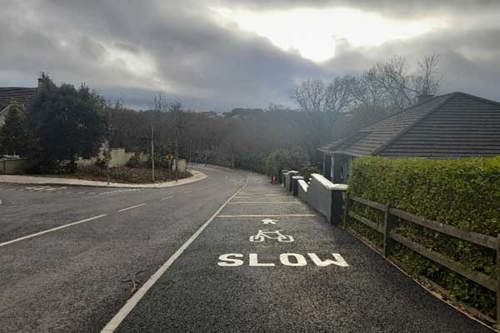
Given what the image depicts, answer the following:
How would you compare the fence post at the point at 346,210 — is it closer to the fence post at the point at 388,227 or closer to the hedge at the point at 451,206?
the hedge at the point at 451,206

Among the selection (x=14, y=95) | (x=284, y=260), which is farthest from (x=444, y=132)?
(x=14, y=95)

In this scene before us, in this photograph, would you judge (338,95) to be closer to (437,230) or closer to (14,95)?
(14,95)

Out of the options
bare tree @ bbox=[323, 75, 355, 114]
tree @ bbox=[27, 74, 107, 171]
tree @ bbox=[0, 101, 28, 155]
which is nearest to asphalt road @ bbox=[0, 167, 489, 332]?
tree @ bbox=[27, 74, 107, 171]

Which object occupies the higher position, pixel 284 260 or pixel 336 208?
pixel 336 208

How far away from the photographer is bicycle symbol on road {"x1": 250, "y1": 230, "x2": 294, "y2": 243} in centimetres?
1010

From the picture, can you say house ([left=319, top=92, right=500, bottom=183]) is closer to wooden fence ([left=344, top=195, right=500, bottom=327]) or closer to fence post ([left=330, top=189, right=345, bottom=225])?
fence post ([left=330, top=189, right=345, bottom=225])

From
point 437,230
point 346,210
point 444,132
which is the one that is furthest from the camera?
point 444,132

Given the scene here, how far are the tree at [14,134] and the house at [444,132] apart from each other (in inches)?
1185

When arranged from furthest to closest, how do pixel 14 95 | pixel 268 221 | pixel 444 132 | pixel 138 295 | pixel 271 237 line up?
pixel 14 95 < pixel 444 132 < pixel 268 221 < pixel 271 237 < pixel 138 295

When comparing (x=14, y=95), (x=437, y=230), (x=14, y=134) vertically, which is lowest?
(x=437, y=230)

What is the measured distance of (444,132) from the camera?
2166cm

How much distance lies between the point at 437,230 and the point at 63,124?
3971 centimetres

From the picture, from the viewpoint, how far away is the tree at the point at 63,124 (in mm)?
39812

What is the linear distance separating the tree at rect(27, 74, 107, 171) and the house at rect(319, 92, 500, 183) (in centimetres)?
2668
